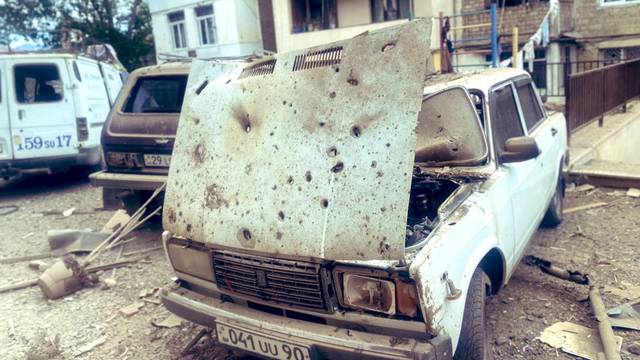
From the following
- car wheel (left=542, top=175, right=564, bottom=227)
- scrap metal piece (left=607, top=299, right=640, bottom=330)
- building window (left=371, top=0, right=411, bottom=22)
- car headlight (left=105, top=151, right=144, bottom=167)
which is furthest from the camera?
building window (left=371, top=0, right=411, bottom=22)

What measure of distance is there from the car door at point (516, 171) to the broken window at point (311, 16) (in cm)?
1757

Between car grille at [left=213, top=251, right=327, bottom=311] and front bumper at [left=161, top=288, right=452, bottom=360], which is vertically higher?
car grille at [left=213, top=251, right=327, bottom=311]

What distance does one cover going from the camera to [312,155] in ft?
8.57

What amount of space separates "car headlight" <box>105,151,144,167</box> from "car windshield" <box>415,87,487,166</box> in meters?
3.18

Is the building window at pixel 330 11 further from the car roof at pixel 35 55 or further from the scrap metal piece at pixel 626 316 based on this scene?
the scrap metal piece at pixel 626 316

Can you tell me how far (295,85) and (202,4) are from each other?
22.5 meters

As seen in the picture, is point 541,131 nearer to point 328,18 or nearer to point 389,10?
point 389,10

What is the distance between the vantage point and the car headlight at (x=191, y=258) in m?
2.92

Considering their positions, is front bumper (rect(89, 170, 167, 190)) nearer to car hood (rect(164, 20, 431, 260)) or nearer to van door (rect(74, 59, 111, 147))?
car hood (rect(164, 20, 431, 260))

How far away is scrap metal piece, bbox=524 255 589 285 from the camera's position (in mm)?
3949

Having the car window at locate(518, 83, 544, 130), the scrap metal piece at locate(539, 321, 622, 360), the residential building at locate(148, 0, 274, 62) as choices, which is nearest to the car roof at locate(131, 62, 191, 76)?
the car window at locate(518, 83, 544, 130)

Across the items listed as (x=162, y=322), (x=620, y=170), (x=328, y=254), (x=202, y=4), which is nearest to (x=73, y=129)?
(x=162, y=322)

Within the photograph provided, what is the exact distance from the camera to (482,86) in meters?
3.67

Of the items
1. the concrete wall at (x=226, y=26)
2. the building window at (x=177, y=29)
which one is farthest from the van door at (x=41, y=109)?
the building window at (x=177, y=29)
